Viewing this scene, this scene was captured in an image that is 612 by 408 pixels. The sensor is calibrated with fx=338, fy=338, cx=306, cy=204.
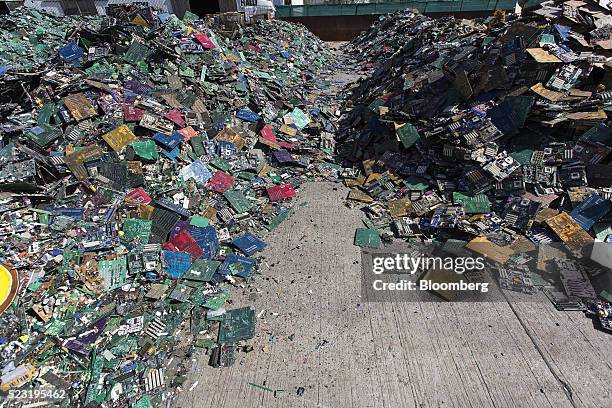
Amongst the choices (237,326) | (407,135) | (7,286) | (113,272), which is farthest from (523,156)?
(7,286)

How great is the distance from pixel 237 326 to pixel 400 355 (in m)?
2.60

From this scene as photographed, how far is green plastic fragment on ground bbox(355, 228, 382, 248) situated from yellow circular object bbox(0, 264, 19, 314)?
5.86 m

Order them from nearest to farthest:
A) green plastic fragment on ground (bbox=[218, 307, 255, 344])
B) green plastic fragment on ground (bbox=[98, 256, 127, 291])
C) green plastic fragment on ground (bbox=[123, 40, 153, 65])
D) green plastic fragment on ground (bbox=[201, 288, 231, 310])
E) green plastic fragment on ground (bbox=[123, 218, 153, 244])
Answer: green plastic fragment on ground (bbox=[218, 307, 255, 344])
green plastic fragment on ground (bbox=[98, 256, 127, 291])
green plastic fragment on ground (bbox=[201, 288, 231, 310])
green plastic fragment on ground (bbox=[123, 218, 153, 244])
green plastic fragment on ground (bbox=[123, 40, 153, 65])

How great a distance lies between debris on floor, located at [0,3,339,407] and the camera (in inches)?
191

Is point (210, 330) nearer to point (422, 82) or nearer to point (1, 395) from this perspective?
point (1, 395)

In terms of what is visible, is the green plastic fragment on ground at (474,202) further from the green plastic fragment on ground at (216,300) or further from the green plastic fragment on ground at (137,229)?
the green plastic fragment on ground at (137,229)

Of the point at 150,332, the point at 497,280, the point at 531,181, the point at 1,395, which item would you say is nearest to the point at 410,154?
the point at 531,181

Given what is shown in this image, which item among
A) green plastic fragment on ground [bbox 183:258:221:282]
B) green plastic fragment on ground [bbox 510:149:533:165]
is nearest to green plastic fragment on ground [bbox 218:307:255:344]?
green plastic fragment on ground [bbox 183:258:221:282]

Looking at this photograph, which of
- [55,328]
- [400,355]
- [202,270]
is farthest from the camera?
[202,270]

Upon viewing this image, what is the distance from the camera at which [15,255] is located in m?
5.33

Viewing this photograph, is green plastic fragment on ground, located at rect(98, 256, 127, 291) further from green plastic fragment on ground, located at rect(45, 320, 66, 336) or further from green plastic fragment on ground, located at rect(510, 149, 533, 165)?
green plastic fragment on ground, located at rect(510, 149, 533, 165)

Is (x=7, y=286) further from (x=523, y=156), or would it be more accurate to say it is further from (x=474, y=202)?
(x=523, y=156)

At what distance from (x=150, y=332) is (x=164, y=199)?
2.95 metres

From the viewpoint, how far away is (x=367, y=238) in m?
7.33
